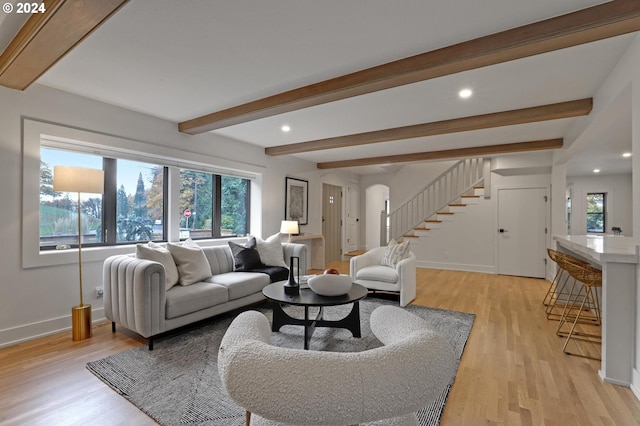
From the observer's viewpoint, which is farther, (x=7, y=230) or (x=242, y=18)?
(x=7, y=230)

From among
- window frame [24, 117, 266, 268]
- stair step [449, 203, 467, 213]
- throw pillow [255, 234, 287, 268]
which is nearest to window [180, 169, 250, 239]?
window frame [24, 117, 266, 268]

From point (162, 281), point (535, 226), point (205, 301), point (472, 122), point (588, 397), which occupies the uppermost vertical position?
point (472, 122)

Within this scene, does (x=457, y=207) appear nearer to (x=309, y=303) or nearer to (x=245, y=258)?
(x=245, y=258)

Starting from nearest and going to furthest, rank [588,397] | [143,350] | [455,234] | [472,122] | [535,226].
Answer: [588,397] → [143,350] → [472,122] → [535,226] → [455,234]

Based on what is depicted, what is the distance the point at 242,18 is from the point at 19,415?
8.98ft

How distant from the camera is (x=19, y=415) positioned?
5.86ft

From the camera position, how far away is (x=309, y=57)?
232 cm

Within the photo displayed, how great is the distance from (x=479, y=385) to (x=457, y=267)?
16.1 ft

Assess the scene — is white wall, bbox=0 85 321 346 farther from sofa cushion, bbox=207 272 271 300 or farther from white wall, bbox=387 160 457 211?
white wall, bbox=387 160 457 211

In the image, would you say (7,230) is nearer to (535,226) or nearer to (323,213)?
(323,213)

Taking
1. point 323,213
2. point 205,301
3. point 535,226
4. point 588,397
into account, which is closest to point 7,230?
point 205,301

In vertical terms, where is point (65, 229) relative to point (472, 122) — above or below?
below

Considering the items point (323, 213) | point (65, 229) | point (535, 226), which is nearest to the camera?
point (65, 229)

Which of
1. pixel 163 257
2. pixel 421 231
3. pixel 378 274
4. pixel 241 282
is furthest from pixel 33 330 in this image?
pixel 421 231
